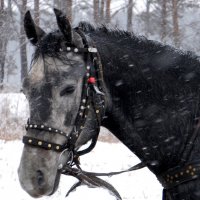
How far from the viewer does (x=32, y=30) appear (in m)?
3.45

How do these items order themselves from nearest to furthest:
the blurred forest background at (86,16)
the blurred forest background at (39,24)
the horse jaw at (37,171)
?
the horse jaw at (37,171)
the blurred forest background at (39,24)
the blurred forest background at (86,16)

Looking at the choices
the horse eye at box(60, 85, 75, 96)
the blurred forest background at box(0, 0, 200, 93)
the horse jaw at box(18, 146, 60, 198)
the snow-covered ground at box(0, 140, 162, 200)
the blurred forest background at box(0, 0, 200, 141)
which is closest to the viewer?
the horse jaw at box(18, 146, 60, 198)

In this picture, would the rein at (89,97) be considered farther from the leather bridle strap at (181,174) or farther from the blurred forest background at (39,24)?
Answer: the blurred forest background at (39,24)

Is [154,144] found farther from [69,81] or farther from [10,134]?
[10,134]

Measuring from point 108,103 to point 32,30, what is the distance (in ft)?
2.73

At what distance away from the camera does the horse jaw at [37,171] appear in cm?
302

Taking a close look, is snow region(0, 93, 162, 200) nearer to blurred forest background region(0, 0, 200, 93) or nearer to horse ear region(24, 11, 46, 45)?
horse ear region(24, 11, 46, 45)

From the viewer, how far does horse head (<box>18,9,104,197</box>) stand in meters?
3.04

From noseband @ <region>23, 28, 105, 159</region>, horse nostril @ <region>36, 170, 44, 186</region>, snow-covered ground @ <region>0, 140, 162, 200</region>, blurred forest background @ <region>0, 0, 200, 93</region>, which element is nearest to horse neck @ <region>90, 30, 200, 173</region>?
noseband @ <region>23, 28, 105, 159</region>

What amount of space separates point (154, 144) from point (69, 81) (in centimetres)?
83

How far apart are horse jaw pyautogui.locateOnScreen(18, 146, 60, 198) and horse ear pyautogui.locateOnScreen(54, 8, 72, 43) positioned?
862 millimetres

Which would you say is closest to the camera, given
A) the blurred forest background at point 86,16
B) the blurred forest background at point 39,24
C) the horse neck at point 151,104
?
the horse neck at point 151,104

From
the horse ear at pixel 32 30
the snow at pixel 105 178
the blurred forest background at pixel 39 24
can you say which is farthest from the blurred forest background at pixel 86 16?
the horse ear at pixel 32 30

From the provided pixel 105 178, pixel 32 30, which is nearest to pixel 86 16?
pixel 105 178
